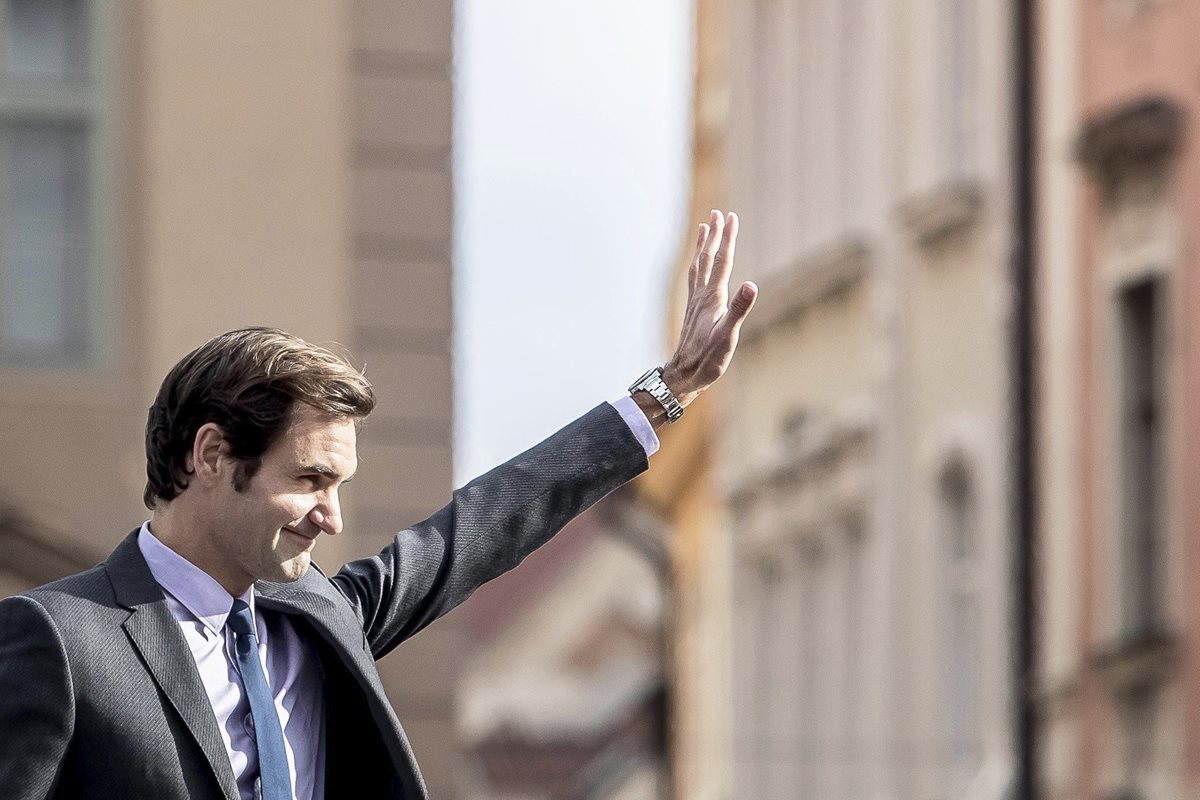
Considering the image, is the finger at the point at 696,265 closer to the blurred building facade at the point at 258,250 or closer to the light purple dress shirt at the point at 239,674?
the light purple dress shirt at the point at 239,674

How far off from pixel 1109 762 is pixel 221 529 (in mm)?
14087

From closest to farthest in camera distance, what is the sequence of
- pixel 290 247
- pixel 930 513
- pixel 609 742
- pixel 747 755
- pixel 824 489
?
pixel 290 247, pixel 930 513, pixel 824 489, pixel 747 755, pixel 609 742

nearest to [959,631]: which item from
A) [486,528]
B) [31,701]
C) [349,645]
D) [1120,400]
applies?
[1120,400]

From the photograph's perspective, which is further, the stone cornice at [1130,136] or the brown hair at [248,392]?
the stone cornice at [1130,136]

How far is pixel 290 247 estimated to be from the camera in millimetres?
12359

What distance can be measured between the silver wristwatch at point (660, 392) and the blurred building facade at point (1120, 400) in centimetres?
1217

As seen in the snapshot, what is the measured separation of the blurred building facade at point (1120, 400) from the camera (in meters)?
16.4

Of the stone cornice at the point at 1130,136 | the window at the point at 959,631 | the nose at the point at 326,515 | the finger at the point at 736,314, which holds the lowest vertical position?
the window at the point at 959,631

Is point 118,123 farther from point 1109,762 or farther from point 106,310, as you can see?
point 1109,762

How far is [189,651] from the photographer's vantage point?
3.58 meters

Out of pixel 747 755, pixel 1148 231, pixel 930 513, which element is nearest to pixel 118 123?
pixel 1148 231

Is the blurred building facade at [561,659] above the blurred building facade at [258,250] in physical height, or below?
below

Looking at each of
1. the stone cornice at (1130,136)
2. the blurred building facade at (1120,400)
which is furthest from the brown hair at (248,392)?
the stone cornice at (1130,136)

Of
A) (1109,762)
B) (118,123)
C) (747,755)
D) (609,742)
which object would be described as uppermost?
(118,123)
